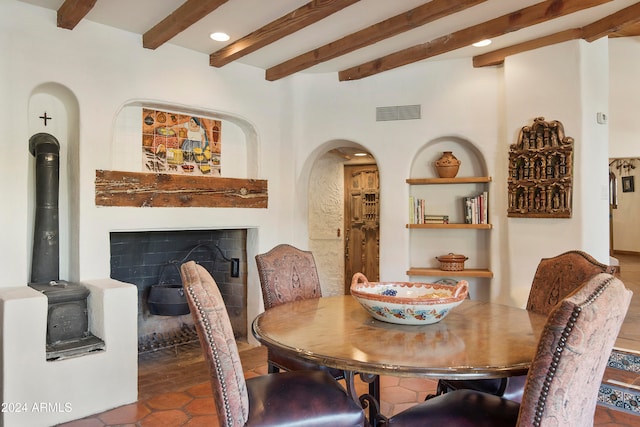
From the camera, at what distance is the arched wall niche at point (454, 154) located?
4137mm

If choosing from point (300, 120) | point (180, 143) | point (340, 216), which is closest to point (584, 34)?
point (300, 120)

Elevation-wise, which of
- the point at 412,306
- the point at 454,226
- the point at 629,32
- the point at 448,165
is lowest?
the point at 412,306

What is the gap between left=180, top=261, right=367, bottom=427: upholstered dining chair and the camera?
1428 millimetres

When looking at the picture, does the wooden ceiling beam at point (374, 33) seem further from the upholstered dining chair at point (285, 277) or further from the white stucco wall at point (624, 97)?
the white stucco wall at point (624, 97)

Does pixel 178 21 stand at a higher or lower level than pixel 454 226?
higher

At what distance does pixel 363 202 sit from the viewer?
240 inches

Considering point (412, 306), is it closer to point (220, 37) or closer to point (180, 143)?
point (220, 37)

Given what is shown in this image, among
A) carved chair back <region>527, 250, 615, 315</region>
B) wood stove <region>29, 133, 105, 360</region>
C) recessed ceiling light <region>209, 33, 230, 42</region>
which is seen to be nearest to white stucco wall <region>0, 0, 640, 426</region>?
wood stove <region>29, 133, 105, 360</region>

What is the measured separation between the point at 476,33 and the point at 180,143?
243 cm

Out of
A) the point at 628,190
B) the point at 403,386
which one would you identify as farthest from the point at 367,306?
the point at 628,190

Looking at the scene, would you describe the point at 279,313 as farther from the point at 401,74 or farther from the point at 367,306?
the point at 401,74

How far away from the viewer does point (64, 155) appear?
3.28 m

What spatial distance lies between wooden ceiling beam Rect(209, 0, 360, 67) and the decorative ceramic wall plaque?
1925 millimetres

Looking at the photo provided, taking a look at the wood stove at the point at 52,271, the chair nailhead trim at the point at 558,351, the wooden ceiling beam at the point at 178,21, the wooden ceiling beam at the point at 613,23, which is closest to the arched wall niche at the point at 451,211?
the wooden ceiling beam at the point at 613,23
